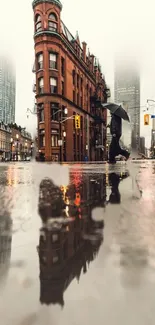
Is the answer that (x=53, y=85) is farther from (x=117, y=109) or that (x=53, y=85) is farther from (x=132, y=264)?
(x=132, y=264)

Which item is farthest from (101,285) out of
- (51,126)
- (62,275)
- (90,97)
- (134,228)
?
(90,97)

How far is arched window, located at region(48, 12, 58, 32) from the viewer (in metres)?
43.7

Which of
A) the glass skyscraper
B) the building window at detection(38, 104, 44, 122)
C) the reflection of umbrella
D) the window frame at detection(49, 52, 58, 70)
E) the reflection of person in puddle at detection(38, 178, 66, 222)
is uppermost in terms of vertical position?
the glass skyscraper

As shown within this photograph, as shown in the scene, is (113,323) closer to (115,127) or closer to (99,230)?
(99,230)

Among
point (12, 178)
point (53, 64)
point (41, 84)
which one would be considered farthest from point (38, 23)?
point (12, 178)

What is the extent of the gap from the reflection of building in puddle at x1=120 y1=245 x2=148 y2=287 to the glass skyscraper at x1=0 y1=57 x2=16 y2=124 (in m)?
158

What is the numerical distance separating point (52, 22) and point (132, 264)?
1937 inches

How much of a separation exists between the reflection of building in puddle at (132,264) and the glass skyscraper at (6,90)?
157708 millimetres

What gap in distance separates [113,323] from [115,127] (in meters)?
21.0

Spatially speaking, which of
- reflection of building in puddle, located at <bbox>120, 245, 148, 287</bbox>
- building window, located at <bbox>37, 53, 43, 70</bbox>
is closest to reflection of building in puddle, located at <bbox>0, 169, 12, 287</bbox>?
reflection of building in puddle, located at <bbox>120, 245, 148, 287</bbox>

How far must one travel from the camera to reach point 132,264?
64.5 inches

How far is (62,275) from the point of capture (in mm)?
1476

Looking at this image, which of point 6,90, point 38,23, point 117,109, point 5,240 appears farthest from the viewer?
point 6,90

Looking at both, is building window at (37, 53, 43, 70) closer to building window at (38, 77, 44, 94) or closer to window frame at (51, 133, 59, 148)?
building window at (38, 77, 44, 94)
